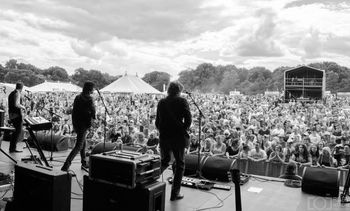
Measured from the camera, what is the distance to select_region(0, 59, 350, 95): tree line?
5606cm

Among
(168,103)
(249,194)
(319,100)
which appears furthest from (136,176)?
(319,100)

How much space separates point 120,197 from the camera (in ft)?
9.61

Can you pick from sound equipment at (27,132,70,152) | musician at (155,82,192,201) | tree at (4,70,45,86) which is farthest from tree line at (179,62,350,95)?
musician at (155,82,192,201)

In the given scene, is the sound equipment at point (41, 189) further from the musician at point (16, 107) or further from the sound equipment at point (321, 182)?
the sound equipment at point (321, 182)

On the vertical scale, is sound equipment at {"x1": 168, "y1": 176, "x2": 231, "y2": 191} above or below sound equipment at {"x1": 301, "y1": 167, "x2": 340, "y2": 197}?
below

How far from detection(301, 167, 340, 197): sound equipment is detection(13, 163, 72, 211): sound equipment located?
3077 mm

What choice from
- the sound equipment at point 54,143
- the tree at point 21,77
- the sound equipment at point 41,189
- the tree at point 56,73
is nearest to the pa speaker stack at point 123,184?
the sound equipment at point 41,189

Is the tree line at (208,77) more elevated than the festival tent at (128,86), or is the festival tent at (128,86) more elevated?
the tree line at (208,77)

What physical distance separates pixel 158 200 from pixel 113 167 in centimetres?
51

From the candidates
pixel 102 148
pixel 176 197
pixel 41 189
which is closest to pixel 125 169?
pixel 41 189

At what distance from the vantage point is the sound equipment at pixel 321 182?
423cm

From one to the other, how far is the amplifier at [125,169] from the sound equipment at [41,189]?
0.28 meters

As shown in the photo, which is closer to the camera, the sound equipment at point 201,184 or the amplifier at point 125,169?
the amplifier at point 125,169

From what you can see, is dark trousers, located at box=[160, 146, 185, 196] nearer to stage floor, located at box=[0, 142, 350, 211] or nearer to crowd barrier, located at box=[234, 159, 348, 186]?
stage floor, located at box=[0, 142, 350, 211]
